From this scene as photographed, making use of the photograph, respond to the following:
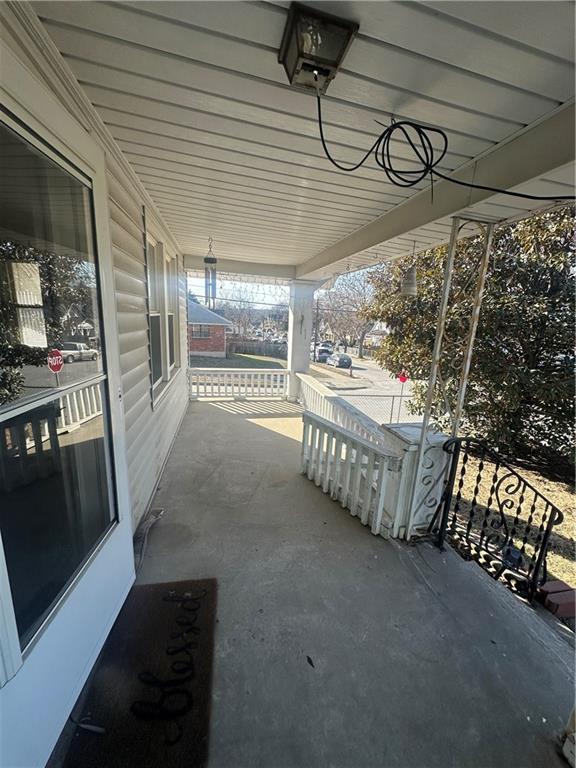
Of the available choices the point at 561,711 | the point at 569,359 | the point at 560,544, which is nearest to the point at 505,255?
the point at 569,359

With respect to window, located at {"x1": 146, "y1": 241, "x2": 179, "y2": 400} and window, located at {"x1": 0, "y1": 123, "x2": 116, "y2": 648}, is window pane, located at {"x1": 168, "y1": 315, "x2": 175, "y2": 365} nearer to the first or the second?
window, located at {"x1": 146, "y1": 241, "x2": 179, "y2": 400}

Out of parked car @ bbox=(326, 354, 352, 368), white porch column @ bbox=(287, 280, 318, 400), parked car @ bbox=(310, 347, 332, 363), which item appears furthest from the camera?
parked car @ bbox=(310, 347, 332, 363)

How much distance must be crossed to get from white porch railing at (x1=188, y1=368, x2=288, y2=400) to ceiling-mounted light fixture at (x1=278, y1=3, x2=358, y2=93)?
5.60 m

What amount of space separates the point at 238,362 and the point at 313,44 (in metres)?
19.4

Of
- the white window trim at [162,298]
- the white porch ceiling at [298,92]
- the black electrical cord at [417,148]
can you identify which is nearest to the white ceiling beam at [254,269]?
the white window trim at [162,298]

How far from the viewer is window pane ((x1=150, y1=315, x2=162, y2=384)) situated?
337cm

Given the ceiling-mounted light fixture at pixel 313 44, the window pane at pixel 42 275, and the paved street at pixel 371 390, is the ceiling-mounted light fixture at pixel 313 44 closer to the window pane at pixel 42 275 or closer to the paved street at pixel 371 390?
the window pane at pixel 42 275

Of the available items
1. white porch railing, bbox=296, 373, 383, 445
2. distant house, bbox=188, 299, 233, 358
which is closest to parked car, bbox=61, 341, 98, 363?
white porch railing, bbox=296, 373, 383, 445

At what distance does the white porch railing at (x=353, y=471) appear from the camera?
250cm

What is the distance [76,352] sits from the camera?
1.48 m

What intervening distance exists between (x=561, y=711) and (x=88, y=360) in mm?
2701

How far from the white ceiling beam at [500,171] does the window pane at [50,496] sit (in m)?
2.38

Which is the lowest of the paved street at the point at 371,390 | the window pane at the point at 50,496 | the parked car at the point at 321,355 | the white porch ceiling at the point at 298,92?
the paved street at the point at 371,390

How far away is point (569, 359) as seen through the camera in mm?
4238
